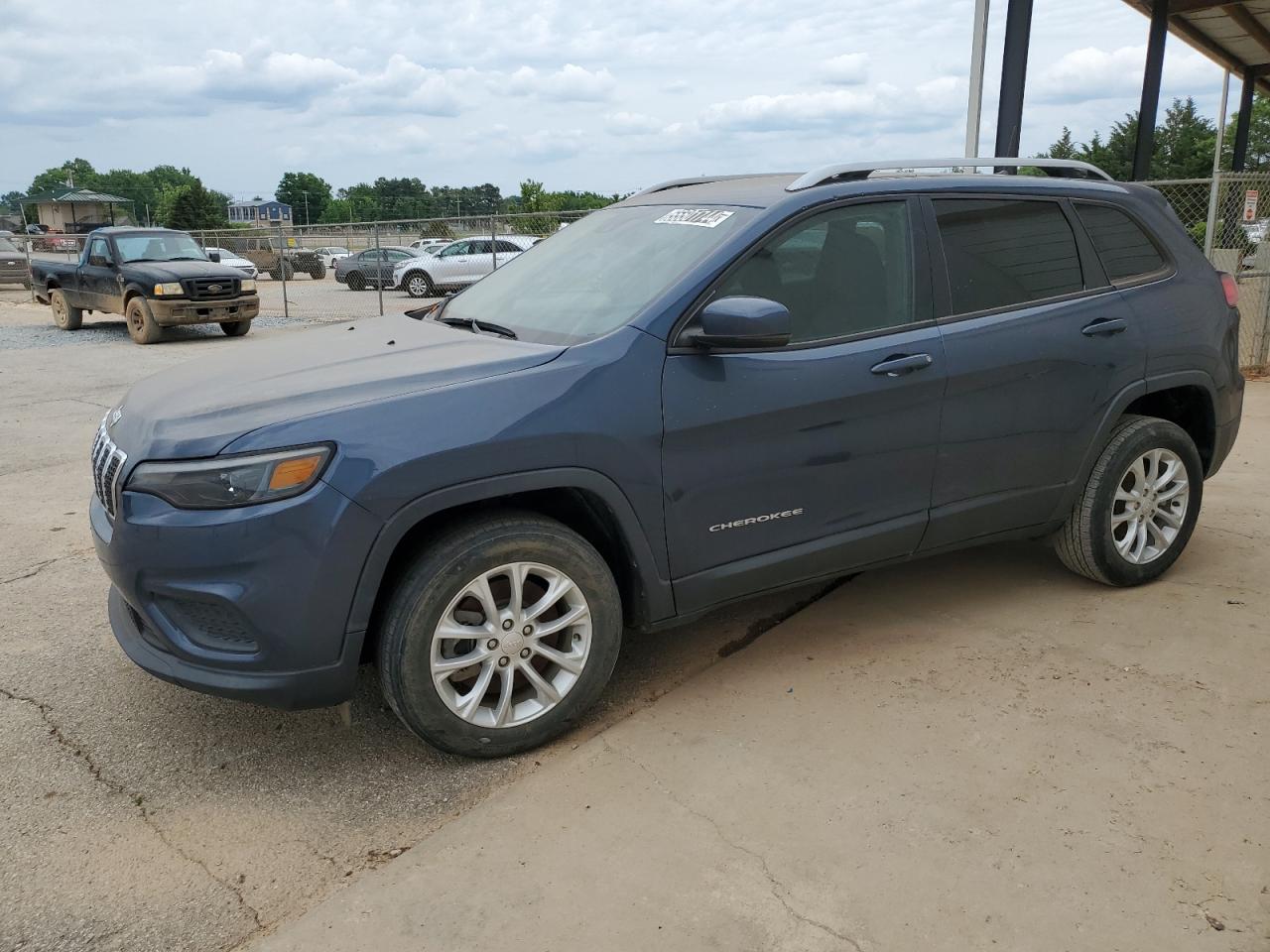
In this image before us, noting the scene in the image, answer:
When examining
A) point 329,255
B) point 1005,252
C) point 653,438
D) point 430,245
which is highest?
point 430,245

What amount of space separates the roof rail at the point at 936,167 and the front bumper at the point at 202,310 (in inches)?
526

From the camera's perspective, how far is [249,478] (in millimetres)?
2852

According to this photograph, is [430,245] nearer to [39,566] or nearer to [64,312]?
[64,312]

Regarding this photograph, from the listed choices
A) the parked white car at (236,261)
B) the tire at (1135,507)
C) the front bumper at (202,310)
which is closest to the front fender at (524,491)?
the tire at (1135,507)

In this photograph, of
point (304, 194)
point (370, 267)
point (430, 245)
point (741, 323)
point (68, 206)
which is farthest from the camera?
point (304, 194)

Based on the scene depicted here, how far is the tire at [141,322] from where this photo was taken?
1511 cm

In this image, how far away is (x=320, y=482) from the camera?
2854 millimetres

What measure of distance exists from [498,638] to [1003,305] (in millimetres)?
2328

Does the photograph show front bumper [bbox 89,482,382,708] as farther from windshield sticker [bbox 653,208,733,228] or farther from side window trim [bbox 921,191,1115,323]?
side window trim [bbox 921,191,1115,323]

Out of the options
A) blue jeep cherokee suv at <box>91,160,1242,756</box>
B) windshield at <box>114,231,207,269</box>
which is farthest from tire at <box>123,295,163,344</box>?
blue jeep cherokee suv at <box>91,160,1242,756</box>

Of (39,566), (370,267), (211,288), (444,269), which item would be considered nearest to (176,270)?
(211,288)

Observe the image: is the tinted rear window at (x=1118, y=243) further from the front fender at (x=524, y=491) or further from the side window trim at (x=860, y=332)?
the front fender at (x=524, y=491)

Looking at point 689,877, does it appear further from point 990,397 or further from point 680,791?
point 990,397

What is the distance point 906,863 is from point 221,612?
1961mm
